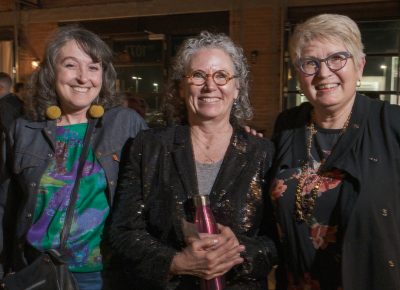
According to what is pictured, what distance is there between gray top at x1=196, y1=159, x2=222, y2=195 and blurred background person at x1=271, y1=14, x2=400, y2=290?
0.89 feet

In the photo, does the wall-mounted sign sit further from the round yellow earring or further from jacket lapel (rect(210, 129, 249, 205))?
jacket lapel (rect(210, 129, 249, 205))

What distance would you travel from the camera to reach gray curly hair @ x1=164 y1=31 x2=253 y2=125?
227 centimetres

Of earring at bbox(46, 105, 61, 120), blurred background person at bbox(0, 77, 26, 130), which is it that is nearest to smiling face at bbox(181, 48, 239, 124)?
earring at bbox(46, 105, 61, 120)

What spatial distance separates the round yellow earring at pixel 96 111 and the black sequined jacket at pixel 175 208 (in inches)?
11.9

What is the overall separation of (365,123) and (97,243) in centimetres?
134

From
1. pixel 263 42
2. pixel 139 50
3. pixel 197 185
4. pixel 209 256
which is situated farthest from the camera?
pixel 139 50

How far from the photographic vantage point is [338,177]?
80.0 inches

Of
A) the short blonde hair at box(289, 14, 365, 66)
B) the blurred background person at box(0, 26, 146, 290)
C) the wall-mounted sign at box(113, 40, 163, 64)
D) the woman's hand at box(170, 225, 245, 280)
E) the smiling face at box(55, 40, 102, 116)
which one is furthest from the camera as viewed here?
the wall-mounted sign at box(113, 40, 163, 64)

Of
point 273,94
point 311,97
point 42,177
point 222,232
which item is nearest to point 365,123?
point 311,97

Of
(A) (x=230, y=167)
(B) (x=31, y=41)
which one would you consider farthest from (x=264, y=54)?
(A) (x=230, y=167)

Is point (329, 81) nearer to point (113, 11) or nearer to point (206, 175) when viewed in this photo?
point (206, 175)

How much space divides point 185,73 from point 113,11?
8639 millimetres


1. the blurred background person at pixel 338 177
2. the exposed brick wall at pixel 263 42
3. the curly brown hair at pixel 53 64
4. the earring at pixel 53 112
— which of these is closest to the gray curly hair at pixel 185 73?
the blurred background person at pixel 338 177

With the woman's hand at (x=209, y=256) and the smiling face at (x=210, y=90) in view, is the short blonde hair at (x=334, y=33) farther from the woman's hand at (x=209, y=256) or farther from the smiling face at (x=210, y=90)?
the woman's hand at (x=209, y=256)
